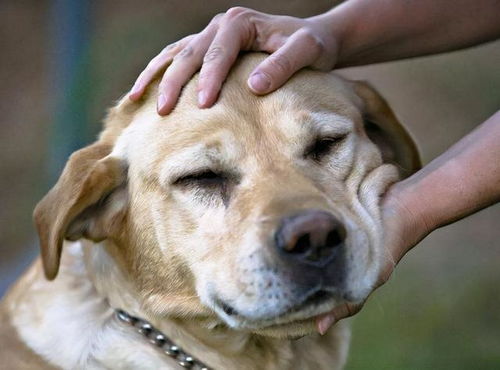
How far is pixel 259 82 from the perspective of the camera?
3.01m

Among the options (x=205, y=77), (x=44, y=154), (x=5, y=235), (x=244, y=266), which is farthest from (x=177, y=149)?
(x=44, y=154)

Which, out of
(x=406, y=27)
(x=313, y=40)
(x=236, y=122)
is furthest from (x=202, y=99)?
(x=406, y=27)

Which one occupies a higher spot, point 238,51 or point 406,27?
point 238,51

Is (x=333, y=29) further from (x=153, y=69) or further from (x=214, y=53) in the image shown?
(x=153, y=69)

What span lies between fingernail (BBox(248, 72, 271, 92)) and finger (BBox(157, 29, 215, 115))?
0.75 feet

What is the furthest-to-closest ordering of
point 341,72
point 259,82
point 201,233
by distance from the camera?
point 341,72
point 259,82
point 201,233

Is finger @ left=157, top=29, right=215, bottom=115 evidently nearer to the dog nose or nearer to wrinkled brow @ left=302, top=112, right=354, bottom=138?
wrinkled brow @ left=302, top=112, right=354, bottom=138

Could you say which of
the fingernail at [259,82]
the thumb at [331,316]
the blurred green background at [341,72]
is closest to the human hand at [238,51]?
the fingernail at [259,82]

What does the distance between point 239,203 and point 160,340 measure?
60cm

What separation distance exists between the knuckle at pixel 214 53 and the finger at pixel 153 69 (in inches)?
7.4

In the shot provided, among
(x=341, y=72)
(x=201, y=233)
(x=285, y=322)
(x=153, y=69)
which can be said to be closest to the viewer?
(x=285, y=322)

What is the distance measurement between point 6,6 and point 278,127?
667cm

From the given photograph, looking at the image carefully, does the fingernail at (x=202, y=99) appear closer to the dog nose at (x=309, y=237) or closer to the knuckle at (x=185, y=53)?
the knuckle at (x=185, y=53)

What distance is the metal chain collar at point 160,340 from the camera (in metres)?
3.11
